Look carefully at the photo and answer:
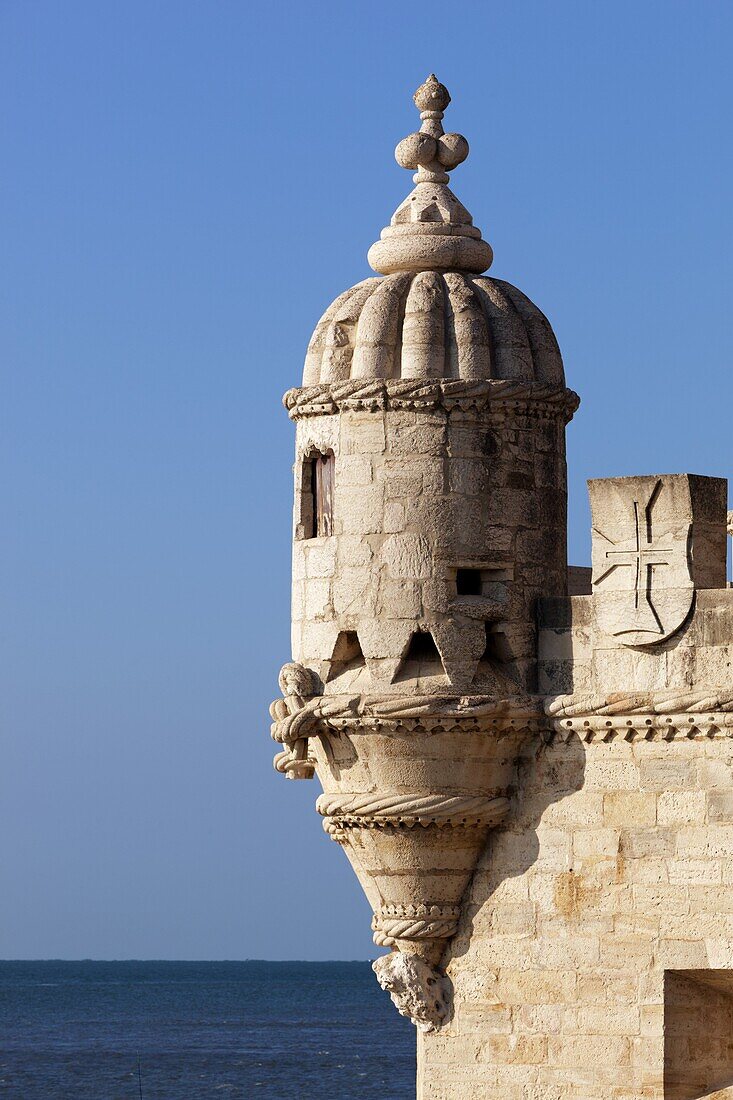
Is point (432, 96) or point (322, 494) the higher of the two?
point (432, 96)

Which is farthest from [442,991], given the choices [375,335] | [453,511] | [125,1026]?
[125,1026]

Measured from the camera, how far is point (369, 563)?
62.2 ft

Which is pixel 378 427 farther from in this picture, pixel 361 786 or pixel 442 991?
pixel 442 991

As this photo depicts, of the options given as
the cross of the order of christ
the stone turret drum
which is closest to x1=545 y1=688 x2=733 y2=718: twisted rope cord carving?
the stone turret drum

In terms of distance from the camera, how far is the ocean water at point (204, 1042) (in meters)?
68.6

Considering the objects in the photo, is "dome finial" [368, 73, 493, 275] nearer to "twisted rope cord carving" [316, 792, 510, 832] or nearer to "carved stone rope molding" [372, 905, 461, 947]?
"twisted rope cord carving" [316, 792, 510, 832]

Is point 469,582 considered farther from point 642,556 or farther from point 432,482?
point 642,556

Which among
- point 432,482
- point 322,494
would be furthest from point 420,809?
point 322,494

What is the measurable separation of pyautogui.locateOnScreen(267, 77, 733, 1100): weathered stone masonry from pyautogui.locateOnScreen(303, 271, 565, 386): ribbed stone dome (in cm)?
2

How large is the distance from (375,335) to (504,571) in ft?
6.32

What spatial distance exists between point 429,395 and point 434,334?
508 mm

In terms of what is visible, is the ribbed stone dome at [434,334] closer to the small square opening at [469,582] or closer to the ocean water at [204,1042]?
the small square opening at [469,582]

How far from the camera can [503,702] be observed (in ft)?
61.7

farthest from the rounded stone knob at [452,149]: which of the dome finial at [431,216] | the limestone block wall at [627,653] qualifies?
the limestone block wall at [627,653]
